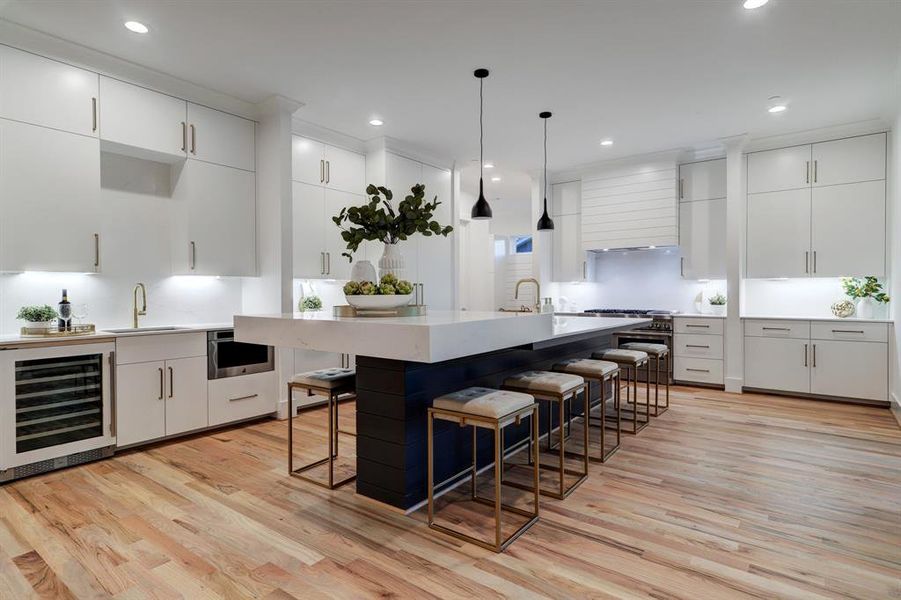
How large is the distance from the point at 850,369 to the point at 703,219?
2.15m

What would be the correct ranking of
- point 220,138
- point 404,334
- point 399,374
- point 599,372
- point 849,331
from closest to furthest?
point 404,334 < point 399,374 < point 599,372 < point 220,138 < point 849,331

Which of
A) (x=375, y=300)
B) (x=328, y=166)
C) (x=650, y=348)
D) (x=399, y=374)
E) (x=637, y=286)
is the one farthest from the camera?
(x=637, y=286)

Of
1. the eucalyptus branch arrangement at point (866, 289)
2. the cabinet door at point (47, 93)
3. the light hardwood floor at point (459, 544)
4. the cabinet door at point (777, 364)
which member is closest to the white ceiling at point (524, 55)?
the cabinet door at point (47, 93)

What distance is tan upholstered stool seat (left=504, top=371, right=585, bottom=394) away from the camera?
104 inches

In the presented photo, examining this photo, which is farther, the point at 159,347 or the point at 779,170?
the point at 779,170

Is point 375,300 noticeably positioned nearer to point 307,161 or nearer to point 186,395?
point 186,395

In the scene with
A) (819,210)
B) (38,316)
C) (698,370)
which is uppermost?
(819,210)

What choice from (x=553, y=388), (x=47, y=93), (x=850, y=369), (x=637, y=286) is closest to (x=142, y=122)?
(x=47, y=93)

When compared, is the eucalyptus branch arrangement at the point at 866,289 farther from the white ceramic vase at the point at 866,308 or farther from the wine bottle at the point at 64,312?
the wine bottle at the point at 64,312

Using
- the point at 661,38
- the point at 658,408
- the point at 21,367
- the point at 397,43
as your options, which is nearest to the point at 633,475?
the point at 658,408

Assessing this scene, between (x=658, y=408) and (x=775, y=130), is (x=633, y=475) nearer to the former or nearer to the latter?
(x=658, y=408)

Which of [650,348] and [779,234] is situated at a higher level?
[779,234]

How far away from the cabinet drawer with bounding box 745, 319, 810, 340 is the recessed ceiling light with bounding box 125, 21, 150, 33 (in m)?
5.99

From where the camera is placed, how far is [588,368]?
3.28 metres
